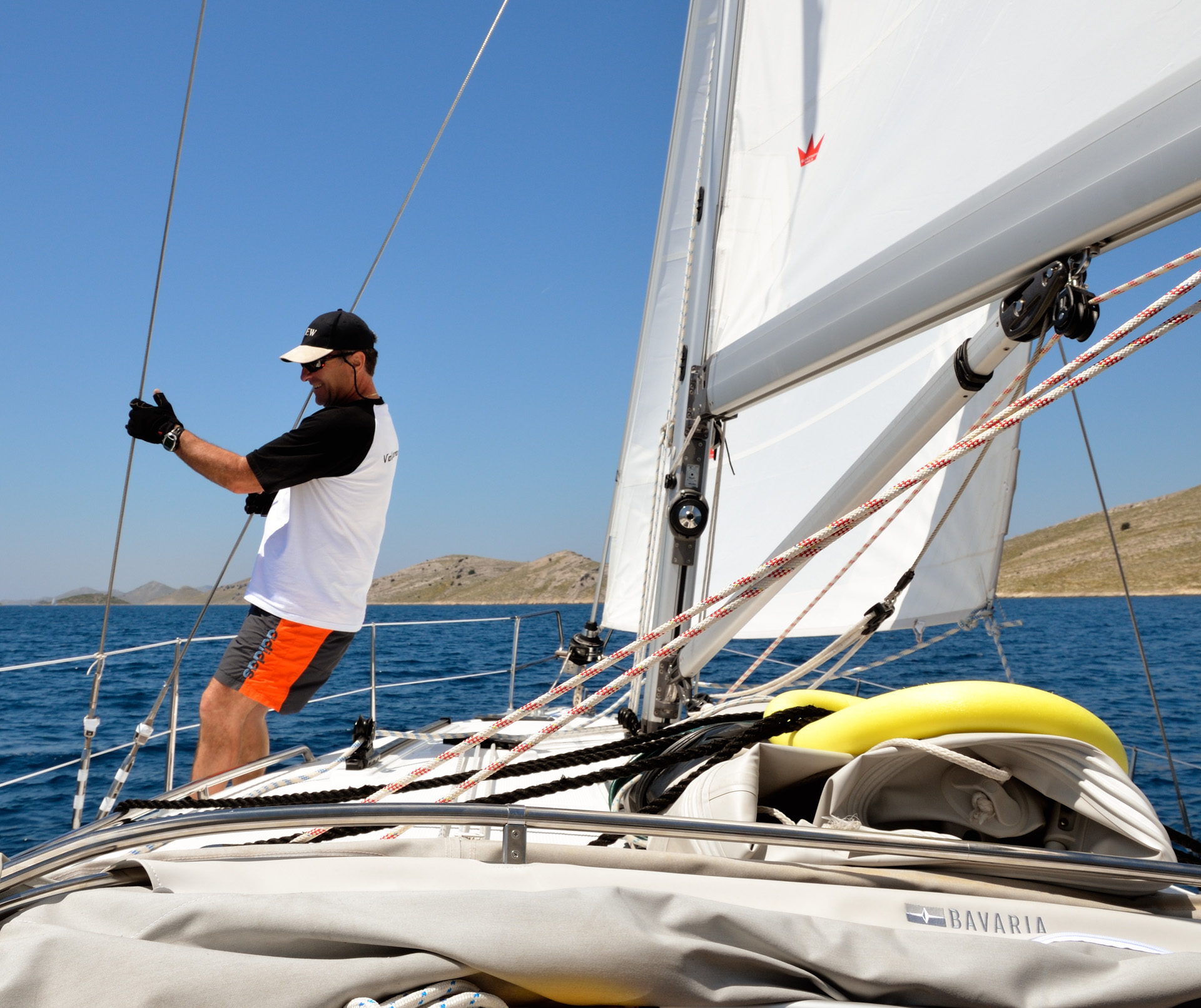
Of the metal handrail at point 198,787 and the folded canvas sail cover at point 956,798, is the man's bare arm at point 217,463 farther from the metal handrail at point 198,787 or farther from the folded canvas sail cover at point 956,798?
the folded canvas sail cover at point 956,798

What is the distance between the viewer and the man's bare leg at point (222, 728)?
232cm

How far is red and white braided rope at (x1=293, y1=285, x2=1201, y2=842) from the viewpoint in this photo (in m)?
1.33

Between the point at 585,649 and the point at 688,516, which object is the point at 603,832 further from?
the point at 585,649

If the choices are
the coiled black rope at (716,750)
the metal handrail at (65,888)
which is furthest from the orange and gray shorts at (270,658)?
the metal handrail at (65,888)

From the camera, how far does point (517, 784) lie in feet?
8.59

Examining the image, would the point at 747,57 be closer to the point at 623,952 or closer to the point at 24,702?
the point at 623,952

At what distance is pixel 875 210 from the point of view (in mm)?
2367

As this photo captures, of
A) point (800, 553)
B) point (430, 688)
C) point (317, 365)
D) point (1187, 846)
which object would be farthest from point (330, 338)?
point (430, 688)

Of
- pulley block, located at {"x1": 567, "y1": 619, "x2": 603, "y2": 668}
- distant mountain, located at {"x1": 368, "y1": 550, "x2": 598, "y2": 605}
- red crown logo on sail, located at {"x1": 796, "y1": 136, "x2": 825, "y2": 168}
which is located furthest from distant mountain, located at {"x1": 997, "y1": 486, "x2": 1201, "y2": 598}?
red crown logo on sail, located at {"x1": 796, "y1": 136, "x2": 825, "y2": 168}

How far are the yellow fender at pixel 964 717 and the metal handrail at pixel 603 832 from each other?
7.2 inches

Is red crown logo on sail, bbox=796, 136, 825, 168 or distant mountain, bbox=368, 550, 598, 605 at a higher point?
distant mountain, bbox=368, 550, 598, 605

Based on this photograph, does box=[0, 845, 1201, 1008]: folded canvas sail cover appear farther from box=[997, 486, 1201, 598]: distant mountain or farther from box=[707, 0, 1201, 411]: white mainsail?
box=[997, 486, 1201, 598]: distant mountain

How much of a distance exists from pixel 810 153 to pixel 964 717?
2.07 metres

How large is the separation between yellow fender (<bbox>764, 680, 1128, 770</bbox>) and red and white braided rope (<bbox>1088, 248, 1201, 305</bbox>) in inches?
26.9
